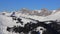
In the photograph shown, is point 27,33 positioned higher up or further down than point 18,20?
further down

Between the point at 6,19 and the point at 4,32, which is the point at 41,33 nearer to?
the point at 4,32

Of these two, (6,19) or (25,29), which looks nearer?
(25,29)

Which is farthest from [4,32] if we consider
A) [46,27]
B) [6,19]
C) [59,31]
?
[59,31]

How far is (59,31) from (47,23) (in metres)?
0.71

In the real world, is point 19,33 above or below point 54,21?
below

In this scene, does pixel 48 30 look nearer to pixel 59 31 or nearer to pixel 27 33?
pixel 59 31

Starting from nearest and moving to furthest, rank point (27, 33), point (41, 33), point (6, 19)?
point (41, 33), point (27, 33), point (6, 19)

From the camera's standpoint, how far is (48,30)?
7211mm

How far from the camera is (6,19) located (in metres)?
8.37

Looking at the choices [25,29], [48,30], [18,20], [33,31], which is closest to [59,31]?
[48,30]

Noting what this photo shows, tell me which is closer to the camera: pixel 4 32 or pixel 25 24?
pixel 4 32

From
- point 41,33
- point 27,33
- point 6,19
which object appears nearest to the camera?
point 41,33

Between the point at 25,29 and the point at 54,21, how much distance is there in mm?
1527

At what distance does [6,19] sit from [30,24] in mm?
1550
